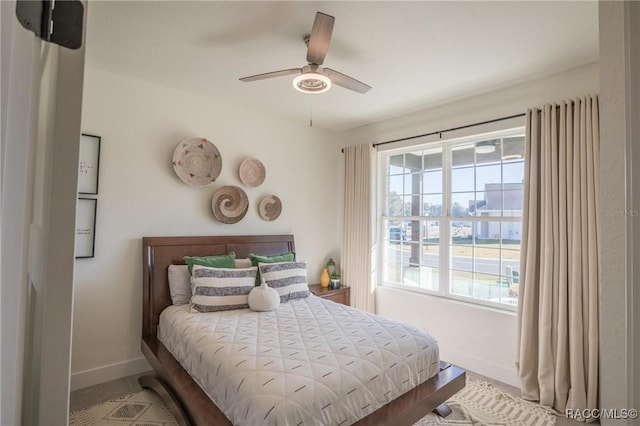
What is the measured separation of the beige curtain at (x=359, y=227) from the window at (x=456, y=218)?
0.21 m

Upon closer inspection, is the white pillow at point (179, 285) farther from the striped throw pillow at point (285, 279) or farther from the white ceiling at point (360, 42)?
the white ceiling at point (360, 42)

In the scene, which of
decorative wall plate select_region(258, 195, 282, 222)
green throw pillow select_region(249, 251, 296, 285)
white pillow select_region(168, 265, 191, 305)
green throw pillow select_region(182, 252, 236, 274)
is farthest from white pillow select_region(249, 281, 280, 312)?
decorative wall plate select_region(258, 195, 282, 222)

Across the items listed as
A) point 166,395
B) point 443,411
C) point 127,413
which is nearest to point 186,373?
point 166,395

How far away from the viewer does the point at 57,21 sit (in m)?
0.48

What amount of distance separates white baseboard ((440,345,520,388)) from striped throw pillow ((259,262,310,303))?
154 cm

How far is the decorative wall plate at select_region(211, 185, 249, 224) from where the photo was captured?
323 centimetres

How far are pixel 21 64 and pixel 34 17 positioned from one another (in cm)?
8

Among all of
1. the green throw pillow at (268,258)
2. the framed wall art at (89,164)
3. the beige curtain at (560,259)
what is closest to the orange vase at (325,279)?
the green throw pillow at (268,258)

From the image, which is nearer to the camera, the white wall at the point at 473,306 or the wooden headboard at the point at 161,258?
the white wall at the point at 473,306

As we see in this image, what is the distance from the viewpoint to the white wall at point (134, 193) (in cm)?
261

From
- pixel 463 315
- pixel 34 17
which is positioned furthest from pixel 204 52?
pixel 463 315

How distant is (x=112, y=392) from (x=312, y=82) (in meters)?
2.78

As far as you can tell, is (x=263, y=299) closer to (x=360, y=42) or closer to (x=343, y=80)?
(x=343, y=80)

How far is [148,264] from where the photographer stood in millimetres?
2799
